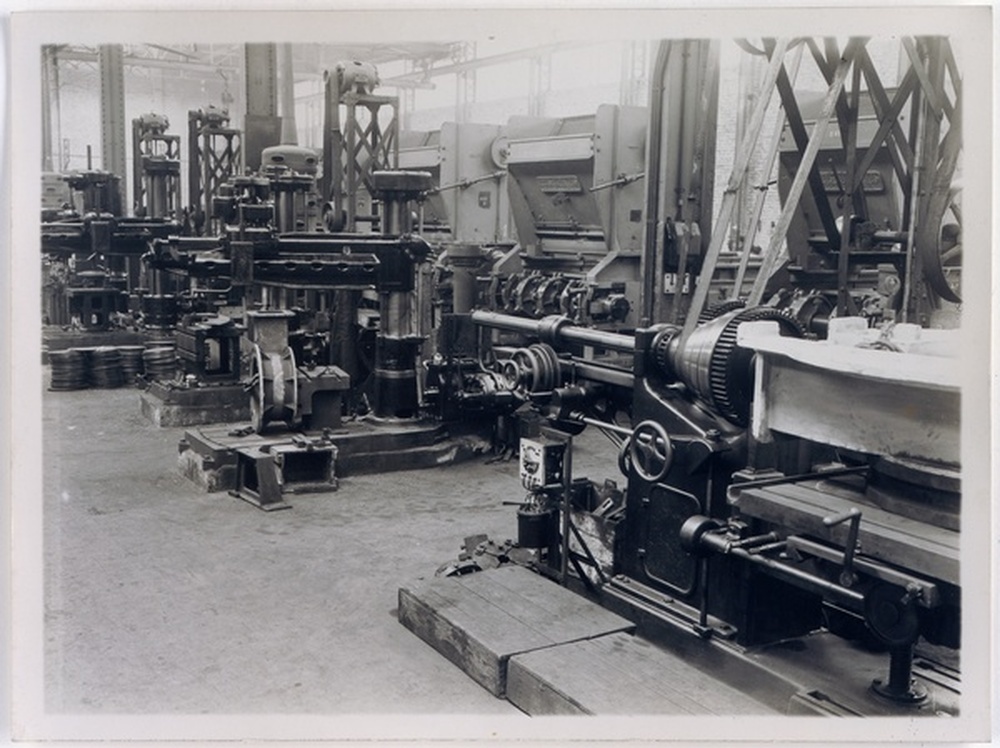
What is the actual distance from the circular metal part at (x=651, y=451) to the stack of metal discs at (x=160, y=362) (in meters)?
5.57

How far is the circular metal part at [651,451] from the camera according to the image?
309 cm

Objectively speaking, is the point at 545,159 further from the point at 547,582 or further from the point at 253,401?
the point at 547,582

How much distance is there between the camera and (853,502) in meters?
2.55

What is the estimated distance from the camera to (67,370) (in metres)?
8.39

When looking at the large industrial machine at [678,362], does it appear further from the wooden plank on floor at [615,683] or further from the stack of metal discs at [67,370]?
the stack of metal discs at [67,370]

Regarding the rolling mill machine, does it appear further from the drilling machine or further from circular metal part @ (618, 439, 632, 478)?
the drilling machine

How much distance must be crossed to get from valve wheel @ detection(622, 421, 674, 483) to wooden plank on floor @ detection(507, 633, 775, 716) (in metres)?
0.51

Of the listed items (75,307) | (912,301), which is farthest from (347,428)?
(75,307)

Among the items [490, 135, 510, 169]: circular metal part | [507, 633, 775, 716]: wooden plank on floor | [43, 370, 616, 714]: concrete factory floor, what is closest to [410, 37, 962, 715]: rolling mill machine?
[507, 633, 775, 716]: wooden plank on floor

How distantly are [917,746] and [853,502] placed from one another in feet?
1.99

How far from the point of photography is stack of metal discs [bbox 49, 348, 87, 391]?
839 centimetres

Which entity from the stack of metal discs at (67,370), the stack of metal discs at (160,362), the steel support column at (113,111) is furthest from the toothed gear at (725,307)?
the steel support column at (113,111)

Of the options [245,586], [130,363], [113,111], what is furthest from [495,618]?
[113,111]

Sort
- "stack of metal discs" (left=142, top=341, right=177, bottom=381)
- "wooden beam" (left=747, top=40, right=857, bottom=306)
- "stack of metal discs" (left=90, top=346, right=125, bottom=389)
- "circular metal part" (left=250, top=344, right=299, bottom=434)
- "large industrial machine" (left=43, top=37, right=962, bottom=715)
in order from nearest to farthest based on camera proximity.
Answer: "large industrial machine" (left=43, top=37, right=962, bottom=715) < "wooden beam" (left=747, top=40, right=857, bottom=306) < "circular metal part" (left=250, top=344, right=299, bottom=434) < "stack of metal discs" (left=142, top=341, right=177, bottom=381) < "stack of metal discs" (left=90, top=346, right=125, bottom=389)
